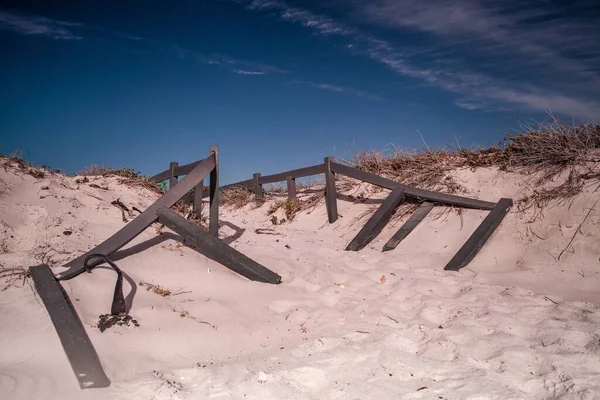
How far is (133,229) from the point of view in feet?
11.6

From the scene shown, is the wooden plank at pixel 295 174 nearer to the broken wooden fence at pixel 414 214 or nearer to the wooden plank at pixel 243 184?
the broken wooden fence at pixel 414 214

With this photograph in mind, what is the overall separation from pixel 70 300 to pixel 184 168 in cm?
372

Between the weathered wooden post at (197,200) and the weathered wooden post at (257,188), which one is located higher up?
the weathered wooden post at (197,200)

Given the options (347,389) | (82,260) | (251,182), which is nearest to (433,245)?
(347,389)

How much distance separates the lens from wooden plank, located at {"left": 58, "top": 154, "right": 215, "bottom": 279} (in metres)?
3.25

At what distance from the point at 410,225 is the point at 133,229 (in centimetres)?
397

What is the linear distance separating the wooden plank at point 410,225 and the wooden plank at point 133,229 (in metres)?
2.94

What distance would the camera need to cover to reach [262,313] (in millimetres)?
3252

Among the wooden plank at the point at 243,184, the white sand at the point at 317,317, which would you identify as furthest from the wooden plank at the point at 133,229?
the wooden plank at the point at 243,184

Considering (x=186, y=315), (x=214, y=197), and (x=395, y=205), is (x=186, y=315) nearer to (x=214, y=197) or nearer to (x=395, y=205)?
(x=214, y=197)

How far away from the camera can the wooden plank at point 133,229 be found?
325cm

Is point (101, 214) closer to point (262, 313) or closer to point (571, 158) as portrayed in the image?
point (262, 313)

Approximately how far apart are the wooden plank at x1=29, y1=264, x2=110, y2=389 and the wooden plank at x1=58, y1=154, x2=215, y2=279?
0.57 ft

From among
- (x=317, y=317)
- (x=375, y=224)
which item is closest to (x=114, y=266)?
(x=317, y=317)
